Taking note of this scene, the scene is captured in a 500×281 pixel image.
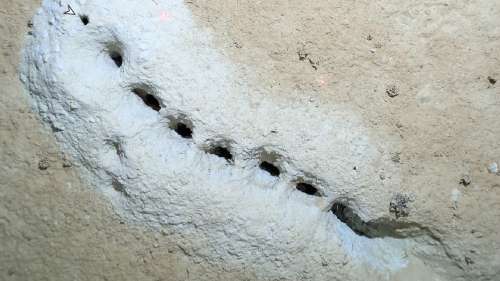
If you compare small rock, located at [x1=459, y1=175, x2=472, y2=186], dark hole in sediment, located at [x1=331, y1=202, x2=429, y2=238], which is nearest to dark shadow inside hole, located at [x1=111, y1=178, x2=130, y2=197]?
dark hole in sediment, located at [x1=331, y1=202, x2=429, y2=238]

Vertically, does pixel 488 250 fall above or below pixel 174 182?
above

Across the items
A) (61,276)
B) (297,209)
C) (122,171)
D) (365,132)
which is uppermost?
(365,132)

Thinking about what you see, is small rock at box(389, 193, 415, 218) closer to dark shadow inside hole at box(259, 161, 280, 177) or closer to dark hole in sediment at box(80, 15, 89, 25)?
dark shadow inside hole at box(259, 161, 280, 177)

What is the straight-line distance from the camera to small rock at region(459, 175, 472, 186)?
177cm

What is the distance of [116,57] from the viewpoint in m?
1.79

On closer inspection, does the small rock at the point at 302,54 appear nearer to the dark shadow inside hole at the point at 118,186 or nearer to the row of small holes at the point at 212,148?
the row of small holes at the point at 212,148

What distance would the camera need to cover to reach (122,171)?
5.54ft

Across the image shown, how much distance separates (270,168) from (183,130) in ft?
1.23

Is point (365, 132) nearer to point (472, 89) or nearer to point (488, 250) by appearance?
point (472, 89)

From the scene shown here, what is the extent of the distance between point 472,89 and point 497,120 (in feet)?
0.52

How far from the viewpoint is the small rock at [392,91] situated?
5.81 ft

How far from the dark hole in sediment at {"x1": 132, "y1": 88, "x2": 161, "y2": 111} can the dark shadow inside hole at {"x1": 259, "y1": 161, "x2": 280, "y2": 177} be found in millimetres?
Answer: 463

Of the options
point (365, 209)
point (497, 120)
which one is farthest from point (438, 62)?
point (365, 209)

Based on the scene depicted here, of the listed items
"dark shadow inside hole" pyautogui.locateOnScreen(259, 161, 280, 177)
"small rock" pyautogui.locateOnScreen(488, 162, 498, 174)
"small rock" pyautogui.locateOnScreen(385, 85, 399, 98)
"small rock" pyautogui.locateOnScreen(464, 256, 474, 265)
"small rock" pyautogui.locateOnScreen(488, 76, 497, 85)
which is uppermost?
"small rock" pyautogui.locateOnScreen(488, 76, 497, 85)
